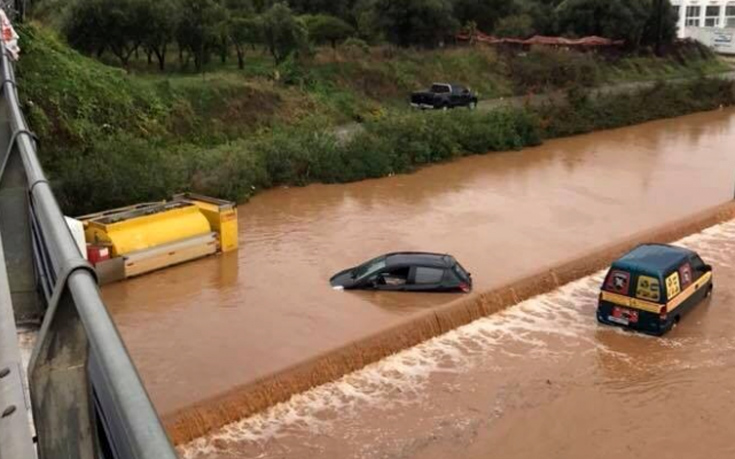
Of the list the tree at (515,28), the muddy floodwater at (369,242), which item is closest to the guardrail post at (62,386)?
the muddy floodwater at (369,242)

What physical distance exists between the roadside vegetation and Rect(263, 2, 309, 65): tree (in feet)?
0.25

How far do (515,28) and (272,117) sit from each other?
30099 mm

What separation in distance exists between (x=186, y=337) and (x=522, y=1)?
5746cm

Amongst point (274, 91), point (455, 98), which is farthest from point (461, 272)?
point (455, 98)

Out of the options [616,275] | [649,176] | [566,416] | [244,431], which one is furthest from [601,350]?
[649,176]

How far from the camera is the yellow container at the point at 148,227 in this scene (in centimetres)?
1773

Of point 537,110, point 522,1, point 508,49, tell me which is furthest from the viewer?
Result: point 522,1

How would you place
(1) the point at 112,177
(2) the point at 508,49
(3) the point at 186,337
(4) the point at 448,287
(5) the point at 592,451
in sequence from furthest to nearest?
(2) the point at 508,49, (1) the point at 112,177, (4) the point at 448,287, (3) the point at 186,337, (5) the point at 592,451

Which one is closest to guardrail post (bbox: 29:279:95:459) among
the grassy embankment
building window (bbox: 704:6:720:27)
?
the grassy embankment

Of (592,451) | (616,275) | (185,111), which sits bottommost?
(592,451)

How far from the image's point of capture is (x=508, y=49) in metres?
54.2

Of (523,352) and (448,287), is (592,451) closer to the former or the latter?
(523,352)

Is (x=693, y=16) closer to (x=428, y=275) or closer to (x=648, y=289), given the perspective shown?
(x=648, y=289)

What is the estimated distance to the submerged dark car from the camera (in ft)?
56.1
